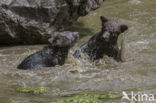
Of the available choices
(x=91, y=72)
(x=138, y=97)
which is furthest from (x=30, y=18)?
(x=138, y=97)

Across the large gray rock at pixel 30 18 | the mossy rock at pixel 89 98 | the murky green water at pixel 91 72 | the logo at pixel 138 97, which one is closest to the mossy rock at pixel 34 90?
the murky green water at pixel 91 72

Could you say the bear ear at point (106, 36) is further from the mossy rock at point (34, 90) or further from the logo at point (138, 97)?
the logo at point (138, 97)

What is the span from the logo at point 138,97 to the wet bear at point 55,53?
2.80 m

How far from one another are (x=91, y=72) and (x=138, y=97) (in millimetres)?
2281

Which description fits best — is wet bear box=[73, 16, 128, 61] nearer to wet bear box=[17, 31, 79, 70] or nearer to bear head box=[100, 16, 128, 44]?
bear head box=[100, 16, 128, 44]

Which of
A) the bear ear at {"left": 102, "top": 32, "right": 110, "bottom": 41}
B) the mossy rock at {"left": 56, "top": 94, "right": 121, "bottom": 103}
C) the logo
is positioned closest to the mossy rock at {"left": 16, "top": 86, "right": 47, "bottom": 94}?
the mossy rock at {"left": 56, "top": 94, "right": 121, "bottom": 103}

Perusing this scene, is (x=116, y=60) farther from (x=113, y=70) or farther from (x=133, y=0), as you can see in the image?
(x=133, y=0)

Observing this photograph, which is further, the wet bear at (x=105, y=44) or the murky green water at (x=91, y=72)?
the wet bear at (x=105, y=44)

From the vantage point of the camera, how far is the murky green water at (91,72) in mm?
5887

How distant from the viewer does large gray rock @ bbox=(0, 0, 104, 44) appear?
9328 mm

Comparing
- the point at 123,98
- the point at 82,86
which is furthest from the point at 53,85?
the point at 123,98

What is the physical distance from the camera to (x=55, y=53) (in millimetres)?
7965

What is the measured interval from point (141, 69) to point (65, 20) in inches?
143

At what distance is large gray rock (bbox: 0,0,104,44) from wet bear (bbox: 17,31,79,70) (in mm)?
1657
